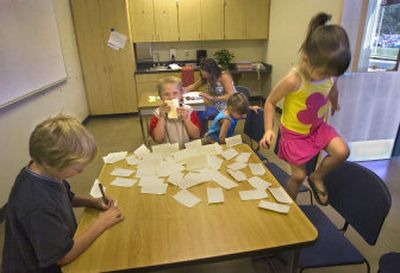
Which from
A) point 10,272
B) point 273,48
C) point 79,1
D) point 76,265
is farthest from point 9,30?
point 273,48

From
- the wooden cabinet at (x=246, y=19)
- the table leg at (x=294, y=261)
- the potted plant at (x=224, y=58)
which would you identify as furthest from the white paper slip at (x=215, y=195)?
the wooden cabinet at (x=246, y=19)

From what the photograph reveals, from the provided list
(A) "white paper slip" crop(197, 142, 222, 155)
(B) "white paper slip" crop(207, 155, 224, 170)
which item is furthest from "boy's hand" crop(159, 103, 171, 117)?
(B) "white paper slip" crop(207, 155, 224, 170)

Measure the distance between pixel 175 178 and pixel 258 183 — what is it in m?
0.41

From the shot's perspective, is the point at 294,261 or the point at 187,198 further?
the point at 187,198

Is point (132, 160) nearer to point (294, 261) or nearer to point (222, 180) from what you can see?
point (222, 180)

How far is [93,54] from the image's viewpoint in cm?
464

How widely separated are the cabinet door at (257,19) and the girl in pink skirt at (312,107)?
3887 millimetres

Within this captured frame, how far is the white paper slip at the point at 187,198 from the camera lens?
1166 mm

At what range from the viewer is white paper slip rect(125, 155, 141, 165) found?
60.7 inches

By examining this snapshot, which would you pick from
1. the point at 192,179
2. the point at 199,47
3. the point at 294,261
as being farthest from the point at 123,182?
the point at 199,47

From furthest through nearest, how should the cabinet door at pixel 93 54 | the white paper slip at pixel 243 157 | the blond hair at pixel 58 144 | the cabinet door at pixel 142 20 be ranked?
the cabinet door at pixel 142 20 < the cabinet door at pixel 93 54 < the white paper slip at pixel 243 157 < the blond hair at pixel 58 144

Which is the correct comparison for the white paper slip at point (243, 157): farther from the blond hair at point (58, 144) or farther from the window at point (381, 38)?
the window at point (381, 38)

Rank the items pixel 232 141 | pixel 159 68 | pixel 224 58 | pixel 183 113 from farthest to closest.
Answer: pixel 224 58 → pixel 159 68 → pixel 183 113 → pixel 232 141

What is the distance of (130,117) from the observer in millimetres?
5039
